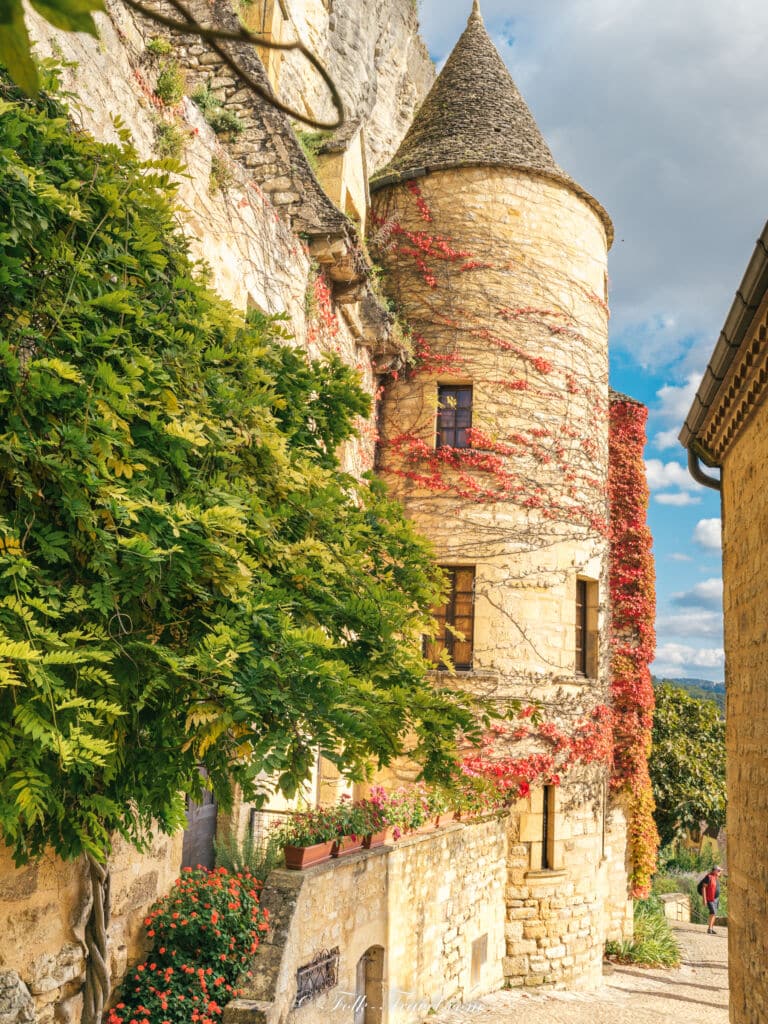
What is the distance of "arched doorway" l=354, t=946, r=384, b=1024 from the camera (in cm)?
795

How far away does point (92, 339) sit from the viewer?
3.74 meters

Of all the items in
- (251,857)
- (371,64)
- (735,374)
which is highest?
(371,64)

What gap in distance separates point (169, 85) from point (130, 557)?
4.44m

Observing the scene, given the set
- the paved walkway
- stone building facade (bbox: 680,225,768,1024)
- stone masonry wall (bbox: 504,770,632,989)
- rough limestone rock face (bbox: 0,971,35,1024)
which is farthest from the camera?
stone masonry wall (bbox: 504,770,632,989)

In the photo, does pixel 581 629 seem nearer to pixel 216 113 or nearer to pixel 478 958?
pixel 478 958

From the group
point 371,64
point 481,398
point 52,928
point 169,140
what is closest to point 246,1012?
point 52,928

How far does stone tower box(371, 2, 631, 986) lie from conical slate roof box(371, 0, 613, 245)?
4 cm

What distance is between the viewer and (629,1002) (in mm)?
11531

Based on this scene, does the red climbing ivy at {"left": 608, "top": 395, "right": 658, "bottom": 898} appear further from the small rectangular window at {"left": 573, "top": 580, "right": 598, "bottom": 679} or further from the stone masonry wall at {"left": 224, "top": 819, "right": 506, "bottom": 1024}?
the stone masonry wall at {"left": 224, "top": 819, "right": 506, "bottom": 1024}

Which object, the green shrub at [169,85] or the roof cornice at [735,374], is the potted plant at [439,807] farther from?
the green shrub at [169,85]

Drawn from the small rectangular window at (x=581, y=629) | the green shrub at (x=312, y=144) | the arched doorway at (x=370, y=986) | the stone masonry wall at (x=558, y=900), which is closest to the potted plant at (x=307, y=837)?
the arched doorway at (x=370, y=986)

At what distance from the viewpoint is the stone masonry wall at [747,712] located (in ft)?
19.3

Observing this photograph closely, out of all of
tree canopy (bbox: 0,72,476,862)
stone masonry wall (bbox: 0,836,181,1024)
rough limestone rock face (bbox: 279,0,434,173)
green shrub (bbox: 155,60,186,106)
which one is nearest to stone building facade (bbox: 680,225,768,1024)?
tree canopy (bbox: 0,72,476,862)

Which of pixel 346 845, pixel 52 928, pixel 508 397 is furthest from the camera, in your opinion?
pixel 508 397
